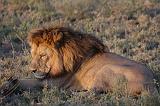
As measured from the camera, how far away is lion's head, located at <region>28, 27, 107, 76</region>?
884cm

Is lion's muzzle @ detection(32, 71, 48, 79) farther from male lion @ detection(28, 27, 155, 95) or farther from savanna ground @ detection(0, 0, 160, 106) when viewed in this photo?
savanna ground @ detection(0, 0, 160, 106)

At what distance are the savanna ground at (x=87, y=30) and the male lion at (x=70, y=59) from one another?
45cm

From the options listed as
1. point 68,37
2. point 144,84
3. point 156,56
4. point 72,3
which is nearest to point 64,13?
point 72,3

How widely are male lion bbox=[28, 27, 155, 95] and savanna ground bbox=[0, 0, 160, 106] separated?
447 millimetres

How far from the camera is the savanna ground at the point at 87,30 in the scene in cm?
800

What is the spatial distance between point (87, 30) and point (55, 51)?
468 cm

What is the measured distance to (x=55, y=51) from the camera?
8867 mm

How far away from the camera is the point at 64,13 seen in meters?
15.2

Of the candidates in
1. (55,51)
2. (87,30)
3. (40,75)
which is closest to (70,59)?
(55,51)

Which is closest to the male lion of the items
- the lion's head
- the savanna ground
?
the lion's head

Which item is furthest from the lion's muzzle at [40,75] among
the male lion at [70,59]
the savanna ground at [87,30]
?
the savanna ground at [87,30]

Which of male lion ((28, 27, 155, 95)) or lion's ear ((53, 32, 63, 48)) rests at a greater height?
lion's ear ((53, 32, 63, 48))

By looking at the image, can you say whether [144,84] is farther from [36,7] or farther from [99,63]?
[36,7]

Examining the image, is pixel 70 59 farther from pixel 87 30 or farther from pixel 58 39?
pixel 87 30
